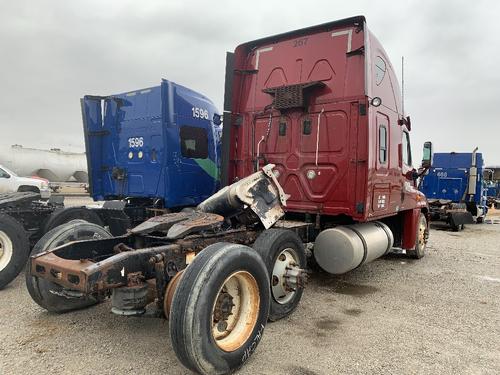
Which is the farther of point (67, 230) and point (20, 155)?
point (20, 155)

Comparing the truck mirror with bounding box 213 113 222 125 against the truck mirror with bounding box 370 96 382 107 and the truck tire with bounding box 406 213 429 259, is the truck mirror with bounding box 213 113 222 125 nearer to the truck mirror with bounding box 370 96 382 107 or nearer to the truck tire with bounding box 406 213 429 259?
the truck mirror with bounding box 370 96 382 107

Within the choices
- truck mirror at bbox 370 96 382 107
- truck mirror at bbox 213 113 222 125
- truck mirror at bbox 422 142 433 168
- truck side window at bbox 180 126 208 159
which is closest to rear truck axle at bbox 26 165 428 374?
truck mirror at bbox 370 96 382 107

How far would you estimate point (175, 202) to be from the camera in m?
7.07

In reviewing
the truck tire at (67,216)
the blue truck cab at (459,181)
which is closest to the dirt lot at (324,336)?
the truck tire at (67,216)

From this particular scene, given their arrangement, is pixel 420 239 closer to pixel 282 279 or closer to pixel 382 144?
pixel 382 144

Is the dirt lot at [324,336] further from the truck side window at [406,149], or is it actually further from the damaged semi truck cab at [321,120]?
the truck side window at [406,149]

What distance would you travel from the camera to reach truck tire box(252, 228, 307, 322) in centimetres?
398

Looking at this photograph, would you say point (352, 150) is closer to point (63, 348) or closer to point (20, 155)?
point (63, 348)

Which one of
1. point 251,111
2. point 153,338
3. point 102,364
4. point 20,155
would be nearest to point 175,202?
point 251,111

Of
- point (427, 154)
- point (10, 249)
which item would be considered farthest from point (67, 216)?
point (427, 154)

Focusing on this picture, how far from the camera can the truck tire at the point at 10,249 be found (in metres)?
4.87

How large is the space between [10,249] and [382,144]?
201 inches

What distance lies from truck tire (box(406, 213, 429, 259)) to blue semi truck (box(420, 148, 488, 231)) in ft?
22.2

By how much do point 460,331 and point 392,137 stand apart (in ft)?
9.91
